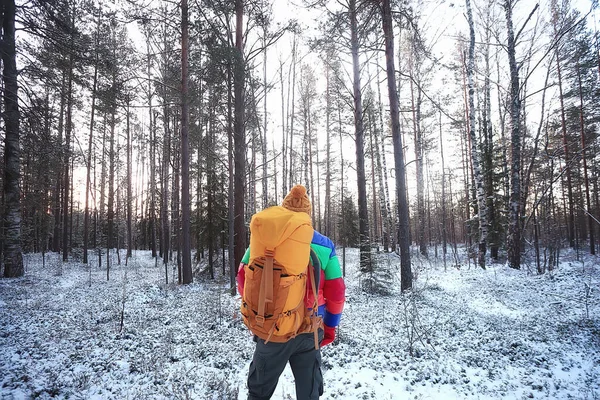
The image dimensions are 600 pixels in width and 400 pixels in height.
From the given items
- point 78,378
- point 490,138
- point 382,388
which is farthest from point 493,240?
point 78,378

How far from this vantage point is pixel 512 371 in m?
3.98

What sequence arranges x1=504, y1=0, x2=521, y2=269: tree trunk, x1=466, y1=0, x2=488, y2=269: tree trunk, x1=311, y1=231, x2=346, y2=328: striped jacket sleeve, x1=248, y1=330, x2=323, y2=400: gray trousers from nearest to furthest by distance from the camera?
x1=248, y1=330, x2=323, y2=400: gray trousers → x1=311, y1=231, x2=346, y2=328: striped jacket sleeve → x1=504, y1=0, x2=521, y2=269: tree trunk → x1=466, y1=0, x2=488, y2=269: tree trunk

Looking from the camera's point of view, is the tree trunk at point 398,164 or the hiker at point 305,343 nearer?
the hiker at point 305,343

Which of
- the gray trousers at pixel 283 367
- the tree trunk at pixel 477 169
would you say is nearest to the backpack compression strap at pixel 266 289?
the gray trousers at pixel 283 367


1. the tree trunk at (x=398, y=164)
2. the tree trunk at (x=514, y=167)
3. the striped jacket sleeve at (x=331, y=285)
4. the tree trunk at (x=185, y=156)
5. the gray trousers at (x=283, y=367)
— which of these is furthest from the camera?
the tree trunk at (x=514, y=167)

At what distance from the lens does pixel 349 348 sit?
4.98 metres

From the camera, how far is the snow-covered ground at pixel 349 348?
3621 millimetres

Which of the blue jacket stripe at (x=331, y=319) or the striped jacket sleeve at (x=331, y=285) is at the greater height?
the striped jacket sleeve at (x=331, y=285)

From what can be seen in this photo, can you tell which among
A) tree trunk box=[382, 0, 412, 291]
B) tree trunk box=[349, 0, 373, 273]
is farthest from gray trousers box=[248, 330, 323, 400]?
tree trunk box=[349, 0, 373, 273]

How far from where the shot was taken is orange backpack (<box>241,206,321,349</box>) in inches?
76.2

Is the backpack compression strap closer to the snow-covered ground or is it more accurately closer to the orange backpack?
the orange backpack

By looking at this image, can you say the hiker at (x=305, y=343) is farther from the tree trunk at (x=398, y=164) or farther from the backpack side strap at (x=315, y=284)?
the tree trunk at (x=398, y=164)

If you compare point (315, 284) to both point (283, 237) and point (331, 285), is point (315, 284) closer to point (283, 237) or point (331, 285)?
point (331, 285)

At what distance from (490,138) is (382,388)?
18.1 metres
